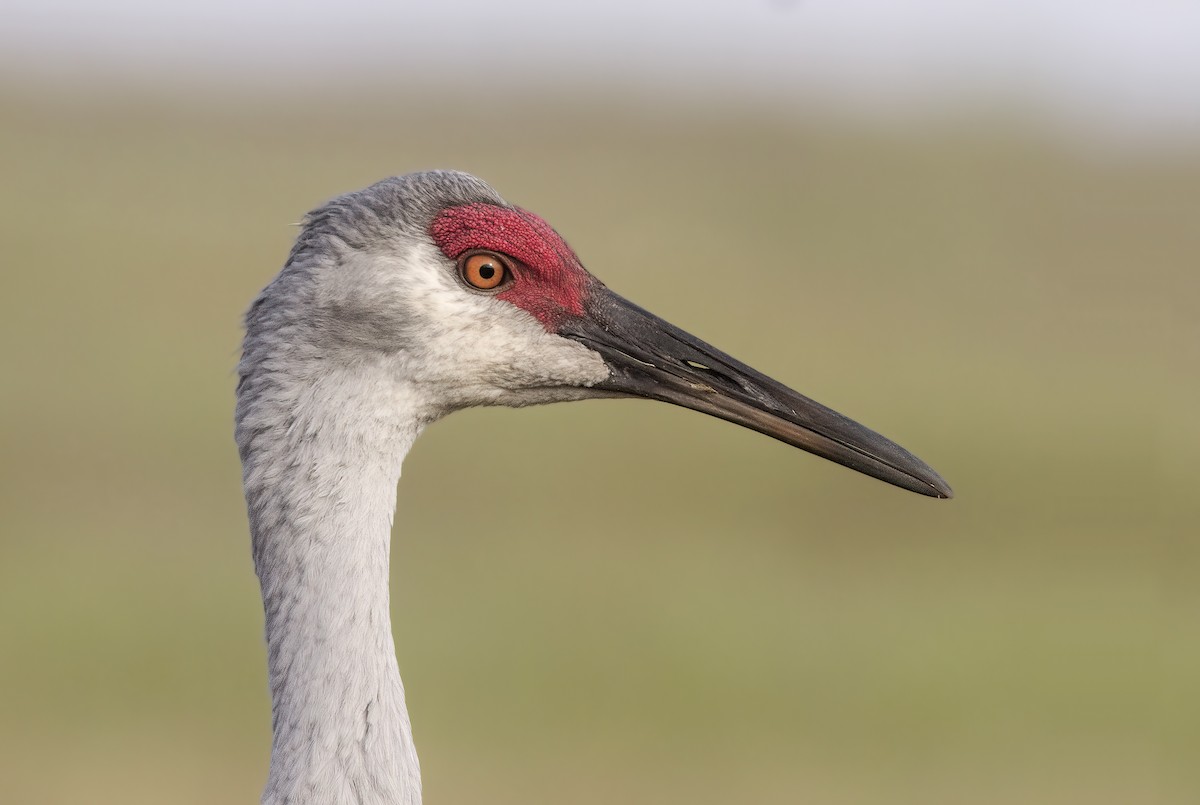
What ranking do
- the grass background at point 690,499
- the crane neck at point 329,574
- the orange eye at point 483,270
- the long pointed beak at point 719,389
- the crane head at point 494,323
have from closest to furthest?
the crane neck at point 329,574 → the crane head at point 494,323 → the orange eye at point 483,270 → the long pointed beak at point 719,389 → the grass background at point 690,499

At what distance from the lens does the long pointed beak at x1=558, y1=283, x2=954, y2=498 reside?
152 inches

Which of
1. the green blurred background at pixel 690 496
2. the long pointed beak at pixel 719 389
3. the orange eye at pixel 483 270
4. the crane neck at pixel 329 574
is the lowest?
the crane neck at pixel 329 574

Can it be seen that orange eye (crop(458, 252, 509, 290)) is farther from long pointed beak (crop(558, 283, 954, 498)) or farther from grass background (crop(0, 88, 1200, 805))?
grass background (crop(0, 88, 1200, 805))

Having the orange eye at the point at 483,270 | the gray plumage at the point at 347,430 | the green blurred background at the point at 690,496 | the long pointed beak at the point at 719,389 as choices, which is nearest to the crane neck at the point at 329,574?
the gray plumage at the point at 347,430

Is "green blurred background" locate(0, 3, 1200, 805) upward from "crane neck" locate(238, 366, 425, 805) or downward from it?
upward

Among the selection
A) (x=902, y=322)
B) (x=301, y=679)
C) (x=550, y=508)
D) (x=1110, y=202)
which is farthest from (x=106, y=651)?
(x=1110, y=202)

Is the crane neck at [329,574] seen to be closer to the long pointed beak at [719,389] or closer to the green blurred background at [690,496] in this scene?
the long pointed beak at [719,389]

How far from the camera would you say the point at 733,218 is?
22594 millimetres

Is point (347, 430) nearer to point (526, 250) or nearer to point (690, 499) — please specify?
point (526, 250)

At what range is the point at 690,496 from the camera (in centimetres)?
1562

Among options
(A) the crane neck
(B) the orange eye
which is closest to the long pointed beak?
(B) the orange eye

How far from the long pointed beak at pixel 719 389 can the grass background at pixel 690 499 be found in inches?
277

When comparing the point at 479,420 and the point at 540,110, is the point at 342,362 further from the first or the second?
the point at 540,110

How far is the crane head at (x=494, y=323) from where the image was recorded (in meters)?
3.62
